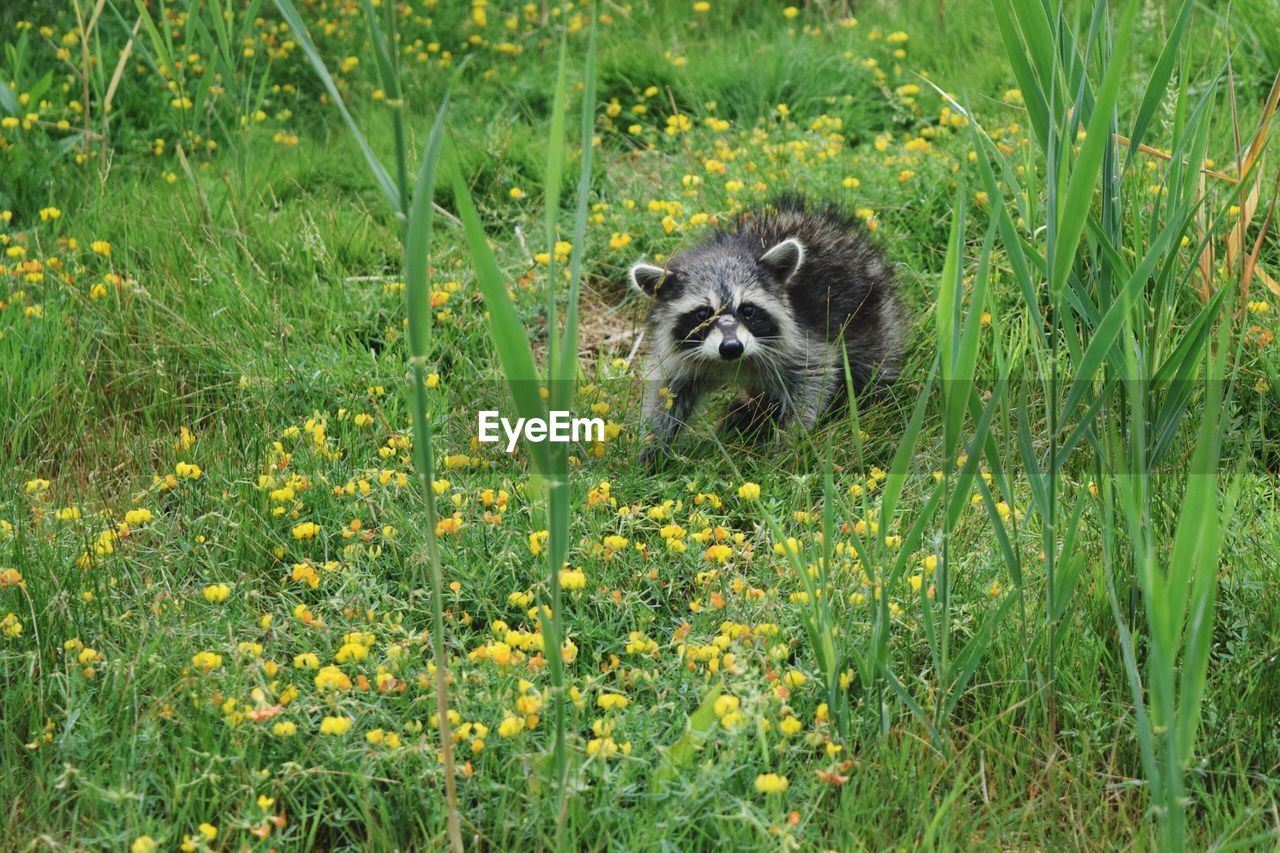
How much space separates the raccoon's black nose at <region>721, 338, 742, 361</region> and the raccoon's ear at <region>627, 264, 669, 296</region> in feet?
1.20

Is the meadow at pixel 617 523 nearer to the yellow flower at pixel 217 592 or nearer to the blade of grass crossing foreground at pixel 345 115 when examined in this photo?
the blade of grass crossing foreground at pixel 345 115

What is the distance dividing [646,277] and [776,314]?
1.93 feet

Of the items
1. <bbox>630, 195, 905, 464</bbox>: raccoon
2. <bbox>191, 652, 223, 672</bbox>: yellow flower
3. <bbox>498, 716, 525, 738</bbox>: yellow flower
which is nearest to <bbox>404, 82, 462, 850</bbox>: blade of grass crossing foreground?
<bbox>498, 716, 525, 738</bbox>: yellow flower

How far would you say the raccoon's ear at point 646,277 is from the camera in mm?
5168

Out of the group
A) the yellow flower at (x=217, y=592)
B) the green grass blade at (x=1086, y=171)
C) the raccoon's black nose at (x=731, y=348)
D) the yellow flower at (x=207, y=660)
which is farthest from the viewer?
the raccoon's black nose at (x=731, y=348)

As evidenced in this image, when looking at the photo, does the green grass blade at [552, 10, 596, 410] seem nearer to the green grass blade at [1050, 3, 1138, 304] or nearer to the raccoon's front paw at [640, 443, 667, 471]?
the green grass blade at [1050, 3, 1138, 304]

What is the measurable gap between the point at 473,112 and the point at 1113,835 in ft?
18.4

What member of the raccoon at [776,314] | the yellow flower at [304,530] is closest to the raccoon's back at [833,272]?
the raccoon at [776,314]

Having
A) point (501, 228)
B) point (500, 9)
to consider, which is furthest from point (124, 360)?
point (500, 9)

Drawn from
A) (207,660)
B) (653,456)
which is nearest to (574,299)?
(207,660)

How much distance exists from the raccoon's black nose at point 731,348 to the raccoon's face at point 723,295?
0.72 feet

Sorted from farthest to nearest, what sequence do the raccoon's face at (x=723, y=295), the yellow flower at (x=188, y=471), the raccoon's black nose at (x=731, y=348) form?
the raccoon's face at (x=723, y=295), the raccoon's black nose at (x=731, y=348), the yellow flower at (x=188, y=471)

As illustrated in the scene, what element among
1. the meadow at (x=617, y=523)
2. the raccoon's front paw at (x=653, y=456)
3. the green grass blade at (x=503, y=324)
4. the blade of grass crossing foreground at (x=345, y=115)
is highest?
the blade of grass crossing foreground at (x=345, y=115)

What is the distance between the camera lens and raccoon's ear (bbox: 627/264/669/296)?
517cm
